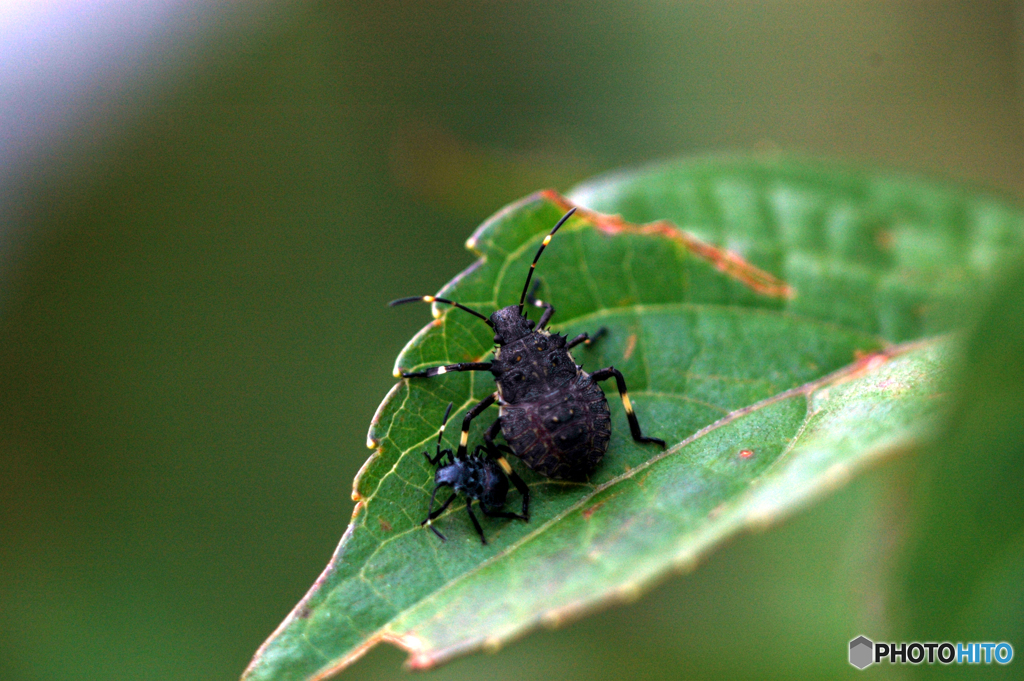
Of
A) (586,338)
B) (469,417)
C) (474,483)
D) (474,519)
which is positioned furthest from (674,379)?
(474,519)

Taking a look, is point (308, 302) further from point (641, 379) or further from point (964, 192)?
point (964, 192)

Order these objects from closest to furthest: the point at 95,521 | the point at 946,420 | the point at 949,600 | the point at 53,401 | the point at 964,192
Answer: the point at 946,420 → the point at 949,600 → the point at 964,192 → the point at 95,521 → the point at 53,401

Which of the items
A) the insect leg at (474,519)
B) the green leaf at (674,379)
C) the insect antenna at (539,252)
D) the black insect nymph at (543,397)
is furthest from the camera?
the insect antenna at (539,252)

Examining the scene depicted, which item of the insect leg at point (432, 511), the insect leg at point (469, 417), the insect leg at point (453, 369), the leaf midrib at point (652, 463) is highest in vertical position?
the insect leg at point (453, 369)

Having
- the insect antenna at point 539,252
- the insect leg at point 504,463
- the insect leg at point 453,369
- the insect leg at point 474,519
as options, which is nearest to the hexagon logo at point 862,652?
the insect leg at point 504,463

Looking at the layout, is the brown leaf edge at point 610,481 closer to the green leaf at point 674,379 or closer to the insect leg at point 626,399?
the green leaf at point 674,379

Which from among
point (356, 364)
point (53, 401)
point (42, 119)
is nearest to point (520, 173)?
point (356, 364)

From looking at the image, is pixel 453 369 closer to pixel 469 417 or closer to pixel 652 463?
pixel 469 417
